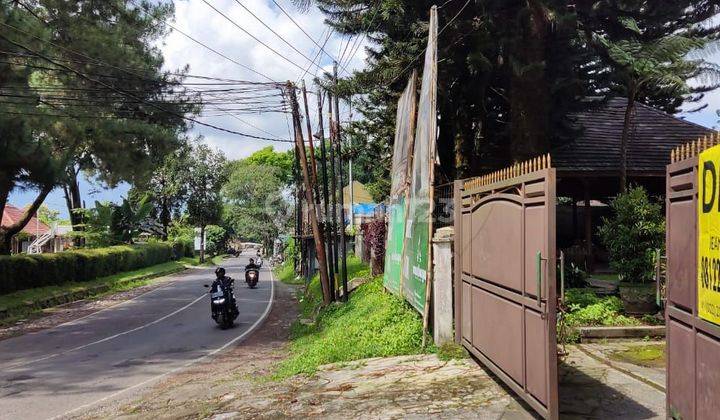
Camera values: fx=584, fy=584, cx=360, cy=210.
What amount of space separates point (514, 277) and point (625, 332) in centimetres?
384

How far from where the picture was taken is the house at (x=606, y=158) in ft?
52.5

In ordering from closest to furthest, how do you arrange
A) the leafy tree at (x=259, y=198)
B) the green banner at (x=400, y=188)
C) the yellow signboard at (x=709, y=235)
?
the yellow signboard at (x=709, y=235) → the green banner at (x=400, y=188) → the leafy tree at (x=259, y=198)

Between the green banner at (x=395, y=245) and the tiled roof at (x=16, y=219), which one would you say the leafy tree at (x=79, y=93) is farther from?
the tiled roof at (x=16, y=219)

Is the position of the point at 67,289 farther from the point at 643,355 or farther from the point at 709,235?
the point at 709,235

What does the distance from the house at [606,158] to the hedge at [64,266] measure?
17.5 m

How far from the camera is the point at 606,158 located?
16578 mm

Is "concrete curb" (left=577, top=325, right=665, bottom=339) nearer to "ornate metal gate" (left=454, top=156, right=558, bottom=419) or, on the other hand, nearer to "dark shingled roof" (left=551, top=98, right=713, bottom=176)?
"ornate metal gate" (left=454, top=156, right=558, bottom=419)

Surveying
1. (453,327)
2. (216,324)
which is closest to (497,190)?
(453,327)

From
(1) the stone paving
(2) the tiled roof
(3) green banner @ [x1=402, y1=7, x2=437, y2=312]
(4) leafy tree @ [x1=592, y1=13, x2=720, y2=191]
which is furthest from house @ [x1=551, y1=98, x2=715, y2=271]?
(2) the tiled roof

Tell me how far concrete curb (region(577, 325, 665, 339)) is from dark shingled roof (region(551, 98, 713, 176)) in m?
7.90

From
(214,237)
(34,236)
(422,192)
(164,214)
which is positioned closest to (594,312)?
(422,192)

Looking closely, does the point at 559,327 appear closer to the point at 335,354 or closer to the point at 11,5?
the point at 335,354

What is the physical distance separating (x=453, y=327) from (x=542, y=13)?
5891mm

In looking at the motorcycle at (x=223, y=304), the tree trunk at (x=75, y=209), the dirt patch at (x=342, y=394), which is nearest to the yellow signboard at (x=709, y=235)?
the dirt patch at (x=342, y=394)
